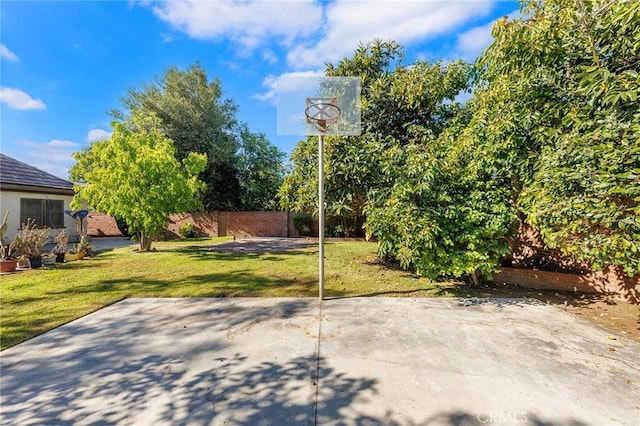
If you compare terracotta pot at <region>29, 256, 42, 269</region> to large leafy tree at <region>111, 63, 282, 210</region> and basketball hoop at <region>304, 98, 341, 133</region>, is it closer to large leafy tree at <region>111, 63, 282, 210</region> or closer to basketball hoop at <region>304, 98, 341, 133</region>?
basketball hoop at <region>304, 98, 341, 133</region>

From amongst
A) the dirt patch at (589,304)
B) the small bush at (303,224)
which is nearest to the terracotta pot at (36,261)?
the dirt patch at (589,304)

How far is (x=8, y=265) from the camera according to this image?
22.5ft

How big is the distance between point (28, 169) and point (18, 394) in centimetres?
1598

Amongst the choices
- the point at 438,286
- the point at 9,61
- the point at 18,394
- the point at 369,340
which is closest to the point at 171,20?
the point at 9,61

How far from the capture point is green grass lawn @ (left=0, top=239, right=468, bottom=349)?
4340mm

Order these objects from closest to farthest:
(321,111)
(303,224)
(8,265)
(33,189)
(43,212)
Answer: (321,111) < (8,265) < (33,189) < (43,212) < (303,224)

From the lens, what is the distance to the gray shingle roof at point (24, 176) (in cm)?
1121

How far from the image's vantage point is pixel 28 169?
13078 millimetres

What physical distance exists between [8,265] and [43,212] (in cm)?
722

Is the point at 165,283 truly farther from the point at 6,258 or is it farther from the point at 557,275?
the point at 557,275

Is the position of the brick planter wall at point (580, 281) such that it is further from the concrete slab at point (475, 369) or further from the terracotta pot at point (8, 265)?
the terracotta pot at point (8, 265)

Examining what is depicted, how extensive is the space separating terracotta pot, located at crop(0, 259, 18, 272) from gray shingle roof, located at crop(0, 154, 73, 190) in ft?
20.2

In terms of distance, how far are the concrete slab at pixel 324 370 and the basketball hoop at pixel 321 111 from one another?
3189mm

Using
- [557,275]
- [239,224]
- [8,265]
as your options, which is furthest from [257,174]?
[557,275]
